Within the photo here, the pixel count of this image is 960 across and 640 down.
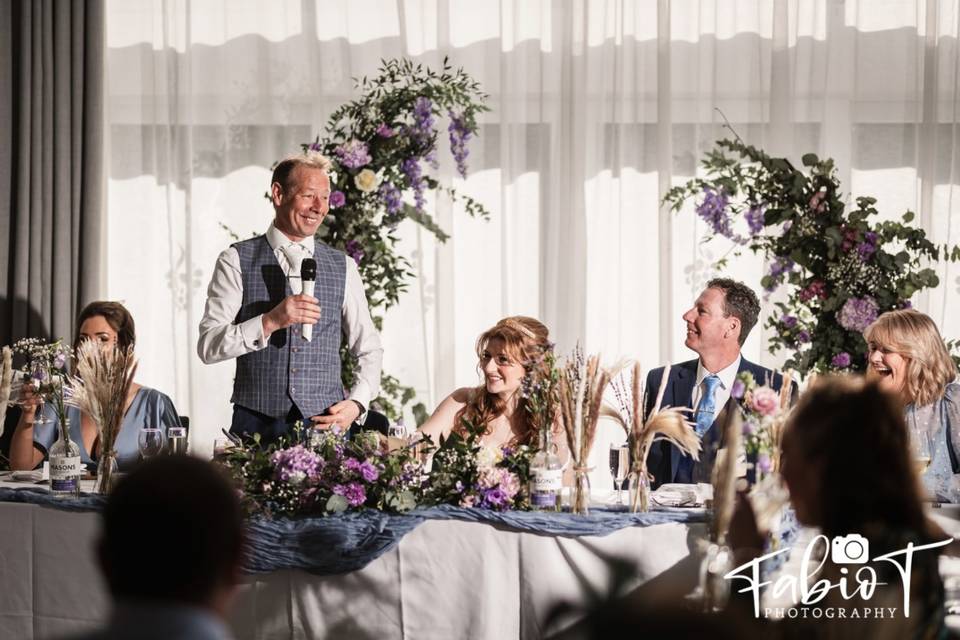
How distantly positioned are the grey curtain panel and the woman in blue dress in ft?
4.88

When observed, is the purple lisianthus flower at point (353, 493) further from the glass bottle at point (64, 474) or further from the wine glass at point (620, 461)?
the glass bottle at point (64, 474)

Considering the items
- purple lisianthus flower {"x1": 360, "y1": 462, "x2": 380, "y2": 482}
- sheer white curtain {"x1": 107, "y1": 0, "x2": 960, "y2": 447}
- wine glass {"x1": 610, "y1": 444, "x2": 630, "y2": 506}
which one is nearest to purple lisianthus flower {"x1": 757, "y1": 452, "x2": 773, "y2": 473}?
wine glass {"x1": 610, "y1": 444, "x2": 630, "y2": 506}

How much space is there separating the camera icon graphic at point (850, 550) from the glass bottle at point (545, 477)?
100cm

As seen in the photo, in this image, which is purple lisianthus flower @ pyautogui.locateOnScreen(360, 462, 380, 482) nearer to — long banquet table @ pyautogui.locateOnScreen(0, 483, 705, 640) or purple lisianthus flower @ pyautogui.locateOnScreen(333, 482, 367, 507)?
purple lisianthus flower @ pyautogui.locateOnScreen(333, 482, 367, 507)

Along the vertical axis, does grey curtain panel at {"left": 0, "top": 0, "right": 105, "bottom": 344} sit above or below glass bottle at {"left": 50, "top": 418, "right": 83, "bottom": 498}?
above

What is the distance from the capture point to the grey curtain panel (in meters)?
4.84

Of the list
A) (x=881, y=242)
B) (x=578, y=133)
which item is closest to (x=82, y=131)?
(x=578, y=133)

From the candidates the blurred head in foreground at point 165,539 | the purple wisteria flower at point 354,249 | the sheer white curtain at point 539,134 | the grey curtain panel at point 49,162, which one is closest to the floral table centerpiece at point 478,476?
the blurred head in foreground at point 165,539

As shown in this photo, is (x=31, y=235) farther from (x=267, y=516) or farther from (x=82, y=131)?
(x=267, y=516)

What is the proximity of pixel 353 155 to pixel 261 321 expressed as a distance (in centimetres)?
114

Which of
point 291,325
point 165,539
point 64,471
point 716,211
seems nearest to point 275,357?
point 291,325

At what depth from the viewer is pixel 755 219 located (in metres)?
3.82

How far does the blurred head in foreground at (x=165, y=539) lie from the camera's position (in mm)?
1082

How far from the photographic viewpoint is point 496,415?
131 inches
